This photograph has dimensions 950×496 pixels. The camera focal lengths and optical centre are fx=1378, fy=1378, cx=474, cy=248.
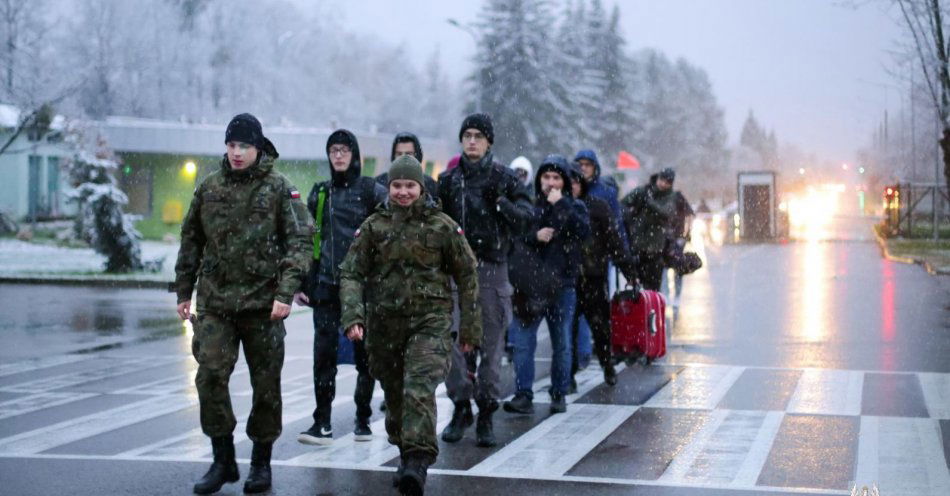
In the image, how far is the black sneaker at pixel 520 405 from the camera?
998 centimetres

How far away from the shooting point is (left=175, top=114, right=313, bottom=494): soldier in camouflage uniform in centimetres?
732

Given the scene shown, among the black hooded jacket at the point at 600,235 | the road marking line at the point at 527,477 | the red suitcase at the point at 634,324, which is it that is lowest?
the road marking line at the point at 527,477

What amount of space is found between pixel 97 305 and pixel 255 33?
Result: 82.6 m

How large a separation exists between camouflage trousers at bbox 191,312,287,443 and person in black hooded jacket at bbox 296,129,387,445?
1233 mm

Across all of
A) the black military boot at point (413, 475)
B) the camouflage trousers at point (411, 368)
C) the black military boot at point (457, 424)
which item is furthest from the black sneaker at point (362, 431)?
the black military boot at point (413, 475)

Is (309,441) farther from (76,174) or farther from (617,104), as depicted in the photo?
(617,104)

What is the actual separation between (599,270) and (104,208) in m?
19.9

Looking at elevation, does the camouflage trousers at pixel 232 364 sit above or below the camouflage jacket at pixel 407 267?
below

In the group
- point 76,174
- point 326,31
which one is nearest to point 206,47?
point 326,31

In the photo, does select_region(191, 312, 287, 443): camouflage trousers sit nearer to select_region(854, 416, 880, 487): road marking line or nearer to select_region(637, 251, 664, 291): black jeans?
select_region(854, 416, 880, 487): road marking line

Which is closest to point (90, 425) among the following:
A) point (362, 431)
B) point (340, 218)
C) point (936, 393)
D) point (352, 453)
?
point (362, 431)

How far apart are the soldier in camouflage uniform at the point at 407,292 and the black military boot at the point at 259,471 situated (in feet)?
2.25

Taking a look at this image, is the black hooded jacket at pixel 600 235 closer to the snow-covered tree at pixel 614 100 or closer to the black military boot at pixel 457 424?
the black military boot at pixel 457 424

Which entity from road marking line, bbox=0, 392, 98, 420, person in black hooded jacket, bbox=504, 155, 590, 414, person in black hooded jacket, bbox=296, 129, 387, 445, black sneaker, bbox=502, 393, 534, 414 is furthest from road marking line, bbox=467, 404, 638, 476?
road marking line, bbox=0, 392, 98, 420
